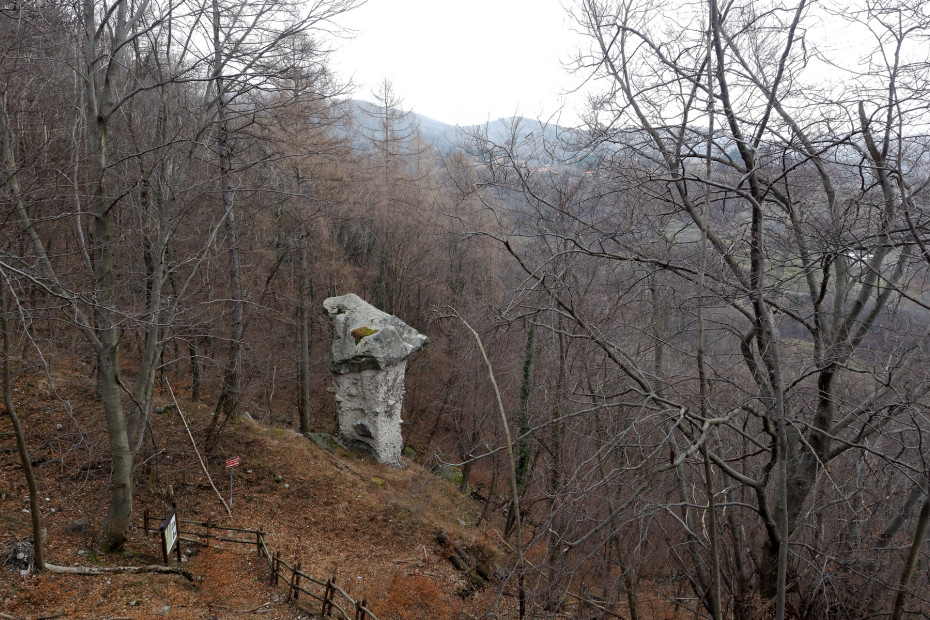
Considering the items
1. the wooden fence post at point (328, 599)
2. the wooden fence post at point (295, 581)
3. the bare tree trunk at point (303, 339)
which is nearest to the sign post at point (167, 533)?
the wooden fence post at point (295, 581)

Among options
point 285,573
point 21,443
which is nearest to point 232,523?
point 285,573

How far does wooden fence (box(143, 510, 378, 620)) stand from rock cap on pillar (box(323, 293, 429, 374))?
17.2 feet

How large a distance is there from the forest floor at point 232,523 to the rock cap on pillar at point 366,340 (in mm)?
2215

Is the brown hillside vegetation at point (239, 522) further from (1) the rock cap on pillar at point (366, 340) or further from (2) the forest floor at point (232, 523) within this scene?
(1) the rock cap on pillar at point (366, 340)

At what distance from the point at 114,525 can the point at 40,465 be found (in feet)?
8.81

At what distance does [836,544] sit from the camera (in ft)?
14.6

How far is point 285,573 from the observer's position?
8266 millimetres

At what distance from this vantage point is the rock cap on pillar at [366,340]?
13586 millimetres

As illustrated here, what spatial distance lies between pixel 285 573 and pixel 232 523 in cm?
170

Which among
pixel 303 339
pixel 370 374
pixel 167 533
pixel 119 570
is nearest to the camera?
Result: pixel 119 570

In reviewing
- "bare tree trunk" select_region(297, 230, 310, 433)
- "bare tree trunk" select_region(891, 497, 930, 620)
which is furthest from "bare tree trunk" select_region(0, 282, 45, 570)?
"bare tree trunk" select_region(297, 230, 310, 433)

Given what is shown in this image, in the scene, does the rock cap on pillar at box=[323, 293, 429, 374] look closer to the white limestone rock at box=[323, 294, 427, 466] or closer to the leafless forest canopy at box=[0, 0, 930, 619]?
the white limestone rock at box=[323, 294, 427, 466]

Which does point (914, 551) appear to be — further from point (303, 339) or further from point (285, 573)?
point (303, 339)

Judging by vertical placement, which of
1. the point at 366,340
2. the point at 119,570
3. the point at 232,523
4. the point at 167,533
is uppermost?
the point at 366,340
